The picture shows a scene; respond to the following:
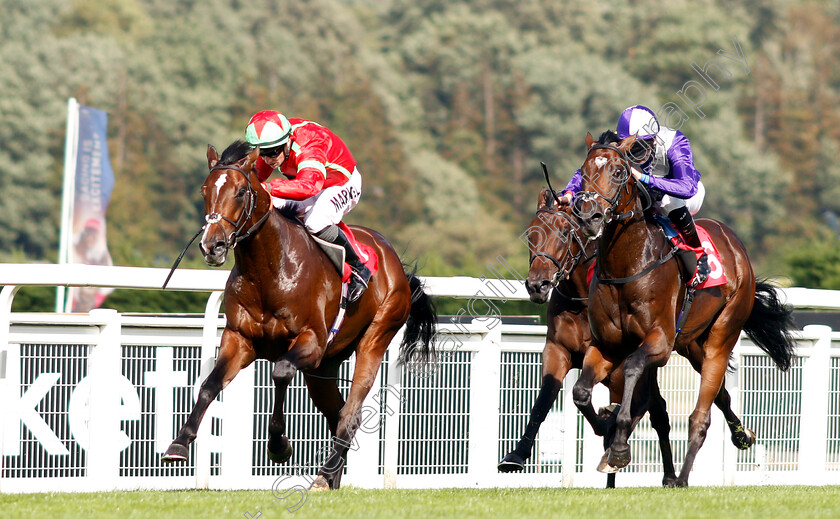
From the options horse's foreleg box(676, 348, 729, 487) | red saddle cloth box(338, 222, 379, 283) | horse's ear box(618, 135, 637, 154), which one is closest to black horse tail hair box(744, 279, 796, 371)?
horse's foreleg box(676, 348, 729, 487)

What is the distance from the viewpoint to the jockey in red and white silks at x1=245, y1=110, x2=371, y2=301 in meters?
5.35

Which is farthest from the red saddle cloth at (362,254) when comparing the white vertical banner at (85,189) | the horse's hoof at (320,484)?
the white vertical banner at (85,189)

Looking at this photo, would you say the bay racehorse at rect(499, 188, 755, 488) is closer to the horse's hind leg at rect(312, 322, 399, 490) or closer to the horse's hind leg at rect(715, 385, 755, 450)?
the horse's hind leg at rect(715, 385, 755, 450)

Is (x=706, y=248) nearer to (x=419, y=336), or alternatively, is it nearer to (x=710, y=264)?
(x=710, y=264)

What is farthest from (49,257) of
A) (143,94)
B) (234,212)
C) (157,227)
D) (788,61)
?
(234,212)

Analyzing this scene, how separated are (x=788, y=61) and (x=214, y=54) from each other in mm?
19568

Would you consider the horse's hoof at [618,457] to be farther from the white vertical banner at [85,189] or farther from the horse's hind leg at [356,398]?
the white vertical banner at [85,189]

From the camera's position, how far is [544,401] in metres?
5.59

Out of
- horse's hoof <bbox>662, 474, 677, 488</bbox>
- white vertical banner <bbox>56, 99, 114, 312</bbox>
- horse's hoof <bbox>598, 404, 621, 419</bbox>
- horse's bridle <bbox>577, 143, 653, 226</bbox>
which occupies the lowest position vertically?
horse's hoof <bbox>662, 474, 677, 488</bbox>

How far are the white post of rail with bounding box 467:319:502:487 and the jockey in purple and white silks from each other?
98cm

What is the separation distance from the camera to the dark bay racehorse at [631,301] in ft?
17.3

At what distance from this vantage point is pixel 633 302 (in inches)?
218

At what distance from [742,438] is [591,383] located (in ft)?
5.07

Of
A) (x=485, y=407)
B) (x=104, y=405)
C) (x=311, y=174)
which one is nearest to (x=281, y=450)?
(x=104, y=405)
